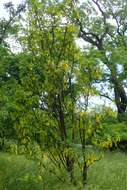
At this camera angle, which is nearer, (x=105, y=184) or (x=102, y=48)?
(x=105, y=184)

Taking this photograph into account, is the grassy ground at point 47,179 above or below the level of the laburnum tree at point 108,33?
below

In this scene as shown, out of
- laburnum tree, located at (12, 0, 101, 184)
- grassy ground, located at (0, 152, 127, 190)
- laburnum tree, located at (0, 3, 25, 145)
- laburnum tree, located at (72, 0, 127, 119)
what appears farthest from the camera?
laburnum tree, located at (72, 0, 127, 119)

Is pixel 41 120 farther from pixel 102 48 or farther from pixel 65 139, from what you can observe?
pixel 102 48

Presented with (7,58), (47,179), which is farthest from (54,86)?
(7,58)

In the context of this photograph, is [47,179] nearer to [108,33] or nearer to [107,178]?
[107,178]

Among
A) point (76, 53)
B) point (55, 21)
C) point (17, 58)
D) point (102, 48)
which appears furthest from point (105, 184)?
point (102, 48)

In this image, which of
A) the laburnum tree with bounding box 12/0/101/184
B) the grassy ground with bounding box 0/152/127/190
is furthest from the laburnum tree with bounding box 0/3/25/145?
the laburnum tree with bounding box 12/0/101/184

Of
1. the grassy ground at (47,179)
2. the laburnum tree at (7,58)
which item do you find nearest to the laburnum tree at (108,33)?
the laburnum tree at (7,58)

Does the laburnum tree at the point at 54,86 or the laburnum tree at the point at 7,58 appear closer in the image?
the laburnum tree at the point at 54,86

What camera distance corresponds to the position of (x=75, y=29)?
38.1 feet

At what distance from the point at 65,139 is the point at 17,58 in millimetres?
15453

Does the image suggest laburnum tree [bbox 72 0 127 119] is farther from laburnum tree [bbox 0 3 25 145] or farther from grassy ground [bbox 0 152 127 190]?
grassy ground [bbox 0 152 127 190]

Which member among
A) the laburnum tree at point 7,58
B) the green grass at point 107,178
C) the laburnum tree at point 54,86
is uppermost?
the laburnum tree at point 7,58

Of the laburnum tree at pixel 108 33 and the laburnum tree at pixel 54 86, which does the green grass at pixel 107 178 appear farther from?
the laburnum tree at pixel 108 33
